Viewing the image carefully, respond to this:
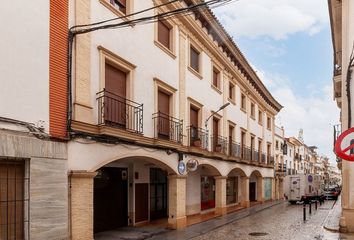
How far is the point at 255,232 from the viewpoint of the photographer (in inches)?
586

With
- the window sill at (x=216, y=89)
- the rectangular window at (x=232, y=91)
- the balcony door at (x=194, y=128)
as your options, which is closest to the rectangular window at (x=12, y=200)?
the balcony door at (x=194, y=128)

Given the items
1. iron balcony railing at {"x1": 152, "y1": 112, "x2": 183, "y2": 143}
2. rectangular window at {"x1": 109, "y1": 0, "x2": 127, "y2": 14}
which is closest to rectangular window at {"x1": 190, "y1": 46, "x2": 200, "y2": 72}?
iron balcony railing at {"x1": 152, "y1": 112, "x2": 183, "y2": 143}

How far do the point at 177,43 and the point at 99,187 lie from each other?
6701 millimetres

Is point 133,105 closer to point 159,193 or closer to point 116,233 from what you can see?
point 116,233

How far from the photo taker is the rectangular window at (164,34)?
15.0m

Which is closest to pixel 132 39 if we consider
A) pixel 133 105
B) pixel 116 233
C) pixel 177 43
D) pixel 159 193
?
pixel 133 105

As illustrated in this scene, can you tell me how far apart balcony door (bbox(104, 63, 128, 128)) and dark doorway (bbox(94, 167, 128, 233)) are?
9.40 feet

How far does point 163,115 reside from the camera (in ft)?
48.7

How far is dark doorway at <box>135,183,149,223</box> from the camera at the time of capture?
622 inches

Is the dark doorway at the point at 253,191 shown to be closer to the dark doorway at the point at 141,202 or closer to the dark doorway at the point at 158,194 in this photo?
the dark doorway at the point at 158,194

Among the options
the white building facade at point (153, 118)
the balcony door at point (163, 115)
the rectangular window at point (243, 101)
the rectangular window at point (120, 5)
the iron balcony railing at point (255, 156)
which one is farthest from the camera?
the iron balcony railing at point (255, 156)

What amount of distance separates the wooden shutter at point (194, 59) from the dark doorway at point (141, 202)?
19.6 feet

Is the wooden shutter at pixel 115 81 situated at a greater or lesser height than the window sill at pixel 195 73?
lesser

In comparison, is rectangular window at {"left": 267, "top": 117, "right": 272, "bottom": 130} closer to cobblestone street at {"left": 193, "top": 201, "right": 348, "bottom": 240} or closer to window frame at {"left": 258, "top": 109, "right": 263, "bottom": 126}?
window frame at {"left": 258, "top": 109, "right": 263, "bottom": 126}
